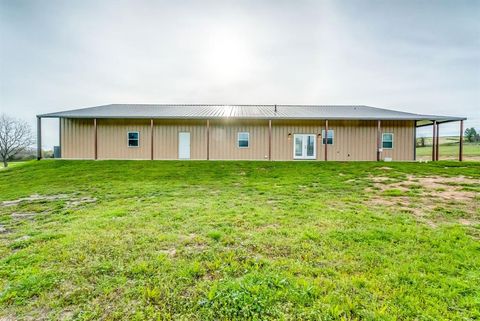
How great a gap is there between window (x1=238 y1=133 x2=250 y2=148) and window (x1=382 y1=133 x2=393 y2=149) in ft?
31.0

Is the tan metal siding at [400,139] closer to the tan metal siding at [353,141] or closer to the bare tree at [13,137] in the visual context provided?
the tan metal siding at [353,141]

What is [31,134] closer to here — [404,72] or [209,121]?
[209,121]

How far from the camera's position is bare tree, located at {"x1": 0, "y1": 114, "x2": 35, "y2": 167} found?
24.5 meters

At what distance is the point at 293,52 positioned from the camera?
17.6 metres

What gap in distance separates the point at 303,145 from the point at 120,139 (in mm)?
12776

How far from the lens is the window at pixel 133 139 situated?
17109 millimetres

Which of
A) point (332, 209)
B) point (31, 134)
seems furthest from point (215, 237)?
point (31, 134)

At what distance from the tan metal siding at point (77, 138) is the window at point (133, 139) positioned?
2.52 metres

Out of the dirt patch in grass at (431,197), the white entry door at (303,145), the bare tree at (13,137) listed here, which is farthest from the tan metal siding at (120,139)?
the bare tree at (13,137)

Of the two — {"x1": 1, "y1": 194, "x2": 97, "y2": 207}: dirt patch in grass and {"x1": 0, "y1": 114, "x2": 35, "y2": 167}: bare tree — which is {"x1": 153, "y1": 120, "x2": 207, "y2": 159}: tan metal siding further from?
{"x1": 0, "y1": 114, "x2": 35, "y2": 167}: bare tree

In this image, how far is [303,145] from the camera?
1717cm

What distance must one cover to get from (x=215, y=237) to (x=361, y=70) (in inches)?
778

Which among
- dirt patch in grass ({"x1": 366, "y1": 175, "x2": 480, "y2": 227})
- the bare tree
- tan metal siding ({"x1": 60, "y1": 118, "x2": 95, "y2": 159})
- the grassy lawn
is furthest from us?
the bare tree

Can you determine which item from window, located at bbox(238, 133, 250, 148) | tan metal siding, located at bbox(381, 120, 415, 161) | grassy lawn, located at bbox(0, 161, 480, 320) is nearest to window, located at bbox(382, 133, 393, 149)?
tan metal siding, located at bbox(381, 120, 415, 161)
